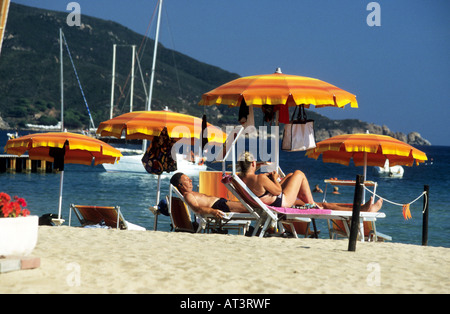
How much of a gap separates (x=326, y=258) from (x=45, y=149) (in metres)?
6.95

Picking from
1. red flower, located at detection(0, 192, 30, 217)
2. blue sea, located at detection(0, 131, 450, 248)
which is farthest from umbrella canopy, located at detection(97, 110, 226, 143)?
blue sea, located at detection(0, 131, 450, 248)

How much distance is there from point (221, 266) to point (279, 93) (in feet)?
9.74

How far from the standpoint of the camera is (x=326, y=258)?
692 centimetres

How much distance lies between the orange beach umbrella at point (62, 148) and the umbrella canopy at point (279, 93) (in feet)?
8.71

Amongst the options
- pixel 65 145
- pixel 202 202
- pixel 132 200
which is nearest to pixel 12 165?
pixel 132 200

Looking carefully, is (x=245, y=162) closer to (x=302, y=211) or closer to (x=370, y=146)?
(x=302, y=211)

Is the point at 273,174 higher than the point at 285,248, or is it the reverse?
the point at 273,174

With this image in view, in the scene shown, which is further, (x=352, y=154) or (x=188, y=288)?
(x=352, y=154)

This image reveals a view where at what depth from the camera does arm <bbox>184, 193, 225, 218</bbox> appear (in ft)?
28.2

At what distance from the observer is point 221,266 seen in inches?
244

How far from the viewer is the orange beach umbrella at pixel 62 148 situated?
10633 millimetres
